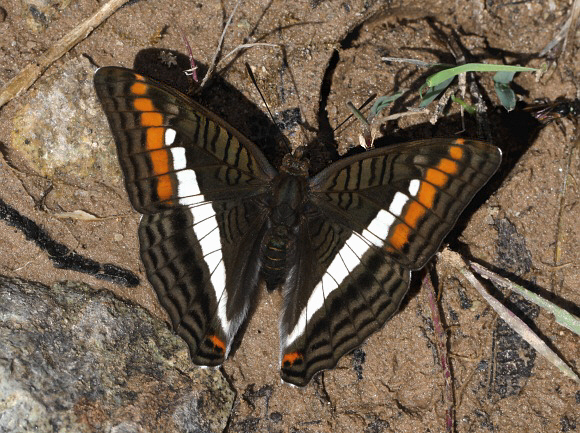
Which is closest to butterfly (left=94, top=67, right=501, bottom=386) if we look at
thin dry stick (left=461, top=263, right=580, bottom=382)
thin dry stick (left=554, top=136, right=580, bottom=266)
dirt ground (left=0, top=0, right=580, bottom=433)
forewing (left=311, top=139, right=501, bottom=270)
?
forewing (left=311, top=139, right=501, bottom=270)

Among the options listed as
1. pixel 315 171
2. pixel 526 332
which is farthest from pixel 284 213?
pixel 526 332

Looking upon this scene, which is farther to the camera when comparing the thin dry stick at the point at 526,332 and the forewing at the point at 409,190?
the thin dry stick at the point at 526,332

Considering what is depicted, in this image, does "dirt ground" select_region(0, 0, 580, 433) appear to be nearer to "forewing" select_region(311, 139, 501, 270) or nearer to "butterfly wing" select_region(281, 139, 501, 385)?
"butterfly wing" select_region(281, 139, 501, 385)

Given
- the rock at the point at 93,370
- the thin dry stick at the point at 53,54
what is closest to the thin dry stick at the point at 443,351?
the rock at the point at 93,370

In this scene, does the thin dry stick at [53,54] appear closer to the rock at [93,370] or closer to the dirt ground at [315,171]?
the dirt ground at [315,171]

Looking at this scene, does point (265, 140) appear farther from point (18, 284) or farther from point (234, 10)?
point (18, 284)
